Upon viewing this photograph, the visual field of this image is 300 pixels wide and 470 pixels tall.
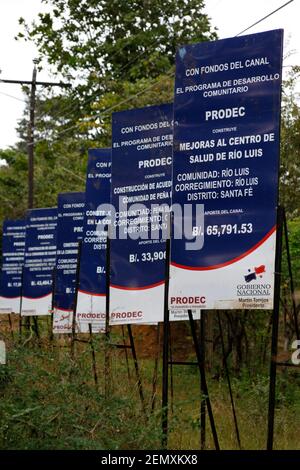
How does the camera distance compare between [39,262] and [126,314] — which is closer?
[126,314]

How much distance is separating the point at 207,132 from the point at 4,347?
12.1ft

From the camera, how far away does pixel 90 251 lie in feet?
57.7

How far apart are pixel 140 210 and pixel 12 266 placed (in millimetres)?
17473

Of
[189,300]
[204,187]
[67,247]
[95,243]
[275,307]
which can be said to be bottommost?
[275,307]

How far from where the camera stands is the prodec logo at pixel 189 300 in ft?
37.1

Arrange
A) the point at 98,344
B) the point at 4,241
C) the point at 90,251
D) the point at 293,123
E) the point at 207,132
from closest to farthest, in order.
A: the point at 207,132 → the point at 98,344 → the point at 90,251 → the point at 293,123 → the point at 4,241

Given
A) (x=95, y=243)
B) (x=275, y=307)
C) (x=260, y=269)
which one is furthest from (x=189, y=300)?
(x=95, y=243)

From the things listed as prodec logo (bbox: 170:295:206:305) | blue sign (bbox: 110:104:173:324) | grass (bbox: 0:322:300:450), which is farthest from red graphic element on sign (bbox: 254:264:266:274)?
blue sign (bbox: 110:104:173:324)

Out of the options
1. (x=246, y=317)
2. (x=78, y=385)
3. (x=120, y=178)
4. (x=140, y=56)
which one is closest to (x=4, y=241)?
(x=246, y=317)

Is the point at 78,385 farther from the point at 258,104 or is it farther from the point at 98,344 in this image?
the point at 258,104

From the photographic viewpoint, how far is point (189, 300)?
11438 mm

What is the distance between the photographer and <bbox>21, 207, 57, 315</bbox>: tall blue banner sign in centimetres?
2506

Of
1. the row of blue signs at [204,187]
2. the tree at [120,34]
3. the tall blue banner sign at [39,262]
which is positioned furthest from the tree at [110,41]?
the row of blue signs at [204,187]

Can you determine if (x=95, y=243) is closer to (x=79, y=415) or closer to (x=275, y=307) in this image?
(x=79, y=415)
